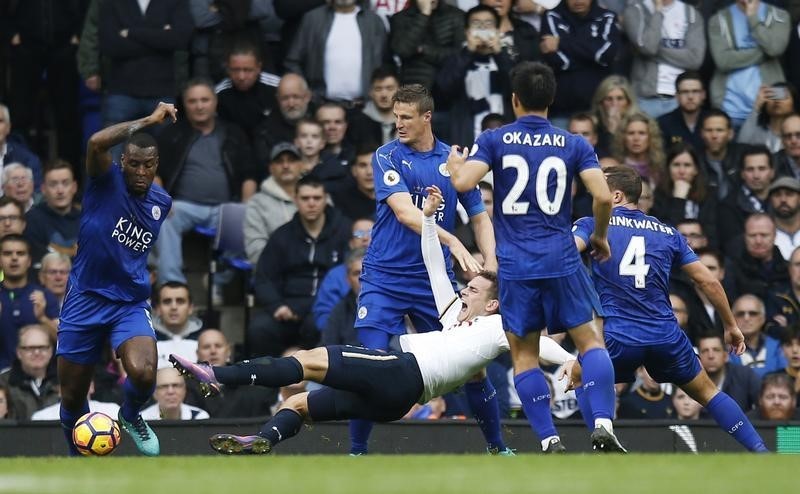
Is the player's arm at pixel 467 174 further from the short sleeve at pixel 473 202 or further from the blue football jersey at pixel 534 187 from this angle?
the short sleeve at pixel 473 202

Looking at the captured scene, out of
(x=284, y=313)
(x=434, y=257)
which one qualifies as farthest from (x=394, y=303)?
(x=284, y=313)

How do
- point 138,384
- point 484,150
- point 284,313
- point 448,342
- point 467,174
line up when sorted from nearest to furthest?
point 467,174 → point 484,150 → point 448,342 → point 138,384 → point 284,313


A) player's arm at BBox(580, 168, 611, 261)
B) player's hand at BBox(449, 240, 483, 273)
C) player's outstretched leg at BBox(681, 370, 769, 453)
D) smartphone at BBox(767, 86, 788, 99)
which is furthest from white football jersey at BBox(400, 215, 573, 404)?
smartphone at BBox(767, 86, 788, 99)

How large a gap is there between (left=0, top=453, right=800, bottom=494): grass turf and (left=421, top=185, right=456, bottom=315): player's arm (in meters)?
1.52

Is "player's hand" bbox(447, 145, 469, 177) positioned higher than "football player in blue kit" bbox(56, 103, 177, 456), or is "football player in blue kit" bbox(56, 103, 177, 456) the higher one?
"player's hand" bbox(447, 145, 469, 177)

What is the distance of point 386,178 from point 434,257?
0.72 m

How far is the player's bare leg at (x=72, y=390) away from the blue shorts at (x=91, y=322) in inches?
2.3

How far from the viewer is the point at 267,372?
10586mm

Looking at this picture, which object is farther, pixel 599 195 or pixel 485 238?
pixel 485 238

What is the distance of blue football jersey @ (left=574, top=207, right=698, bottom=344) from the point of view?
1180 cm

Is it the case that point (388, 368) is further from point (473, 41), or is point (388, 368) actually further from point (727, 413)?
point (473, 41)

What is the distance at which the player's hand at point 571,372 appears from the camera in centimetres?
1149

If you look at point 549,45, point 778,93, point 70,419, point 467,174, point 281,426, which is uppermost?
point 549,45

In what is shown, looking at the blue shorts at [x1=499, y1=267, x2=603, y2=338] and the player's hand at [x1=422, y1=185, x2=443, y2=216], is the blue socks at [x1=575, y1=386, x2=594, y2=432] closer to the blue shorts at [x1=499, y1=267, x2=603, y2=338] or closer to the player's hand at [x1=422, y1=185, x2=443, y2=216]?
the blue shorts at [x1=499, y1=267, x2=603, y2=338]
